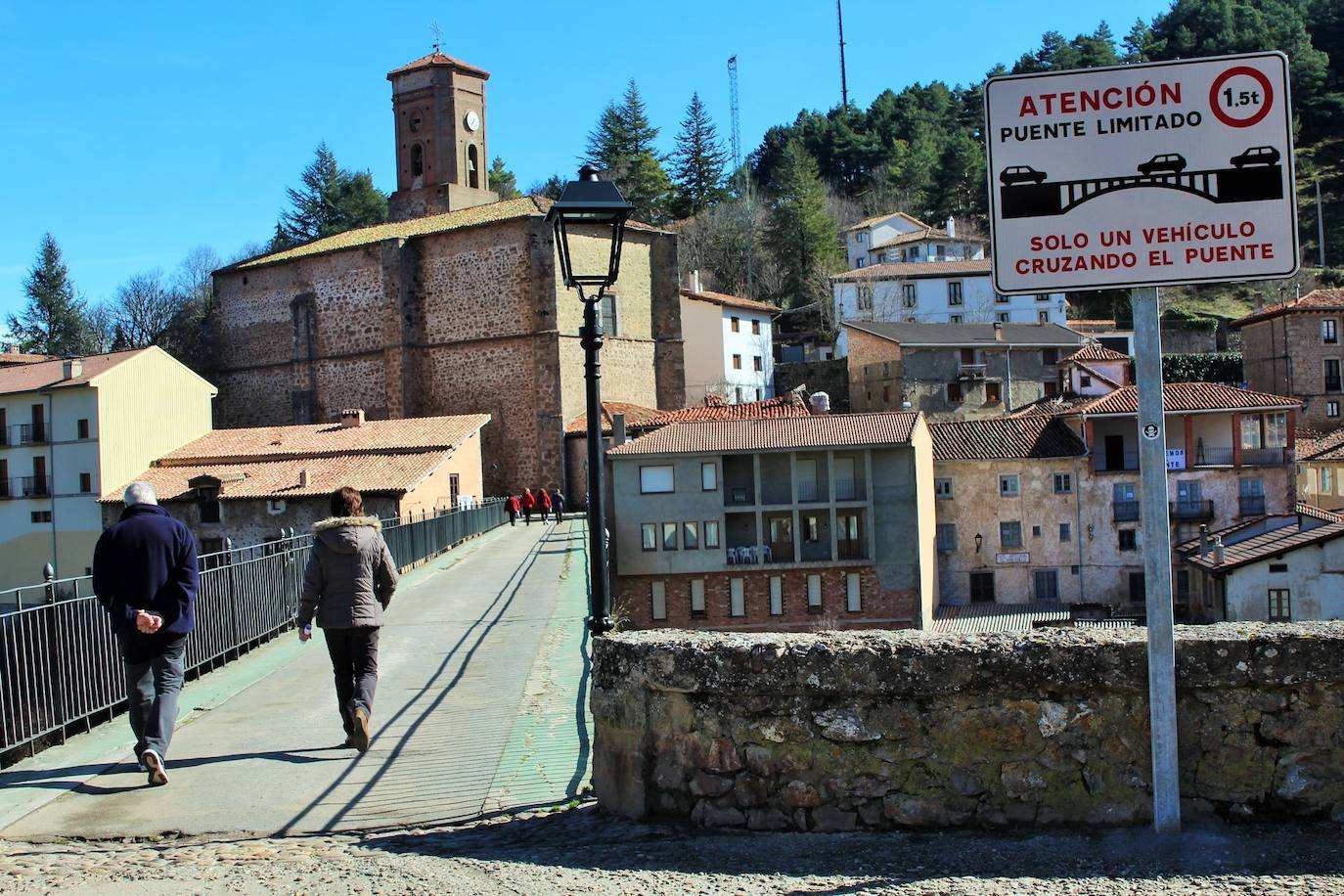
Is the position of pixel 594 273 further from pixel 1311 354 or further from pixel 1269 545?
pixel 1311 354

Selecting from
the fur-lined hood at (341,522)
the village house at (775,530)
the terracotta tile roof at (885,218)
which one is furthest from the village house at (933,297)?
the fur-lined hood at (341,522)

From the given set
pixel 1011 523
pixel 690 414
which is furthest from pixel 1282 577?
pixel 690 414

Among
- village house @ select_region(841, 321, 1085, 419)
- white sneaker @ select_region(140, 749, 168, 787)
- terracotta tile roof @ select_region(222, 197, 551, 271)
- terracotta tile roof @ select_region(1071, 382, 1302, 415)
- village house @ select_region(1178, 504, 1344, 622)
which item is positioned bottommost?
village house @ select_region(1178, 504, 1344, 622)

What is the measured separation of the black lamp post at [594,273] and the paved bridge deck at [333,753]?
88 cm

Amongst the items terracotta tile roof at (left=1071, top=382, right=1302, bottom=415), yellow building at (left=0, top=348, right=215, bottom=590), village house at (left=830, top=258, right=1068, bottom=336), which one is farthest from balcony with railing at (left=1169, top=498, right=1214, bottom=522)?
yellow building at (left=0, top=348, right=215, bottom=590)

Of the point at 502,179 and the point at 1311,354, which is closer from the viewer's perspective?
the point at 1311,354

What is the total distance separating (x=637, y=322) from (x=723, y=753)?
1986 inches

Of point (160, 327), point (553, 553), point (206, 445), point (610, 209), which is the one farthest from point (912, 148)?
point (610, 209)

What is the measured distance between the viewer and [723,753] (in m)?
4.94

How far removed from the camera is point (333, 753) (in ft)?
21.0

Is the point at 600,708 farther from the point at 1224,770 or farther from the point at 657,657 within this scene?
the point at 1224,770

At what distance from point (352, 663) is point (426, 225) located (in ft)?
171

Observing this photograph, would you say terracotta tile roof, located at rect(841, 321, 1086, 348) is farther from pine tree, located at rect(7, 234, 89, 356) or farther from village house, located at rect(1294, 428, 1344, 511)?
pine tree, located at rect(7, 234, 89, 356)

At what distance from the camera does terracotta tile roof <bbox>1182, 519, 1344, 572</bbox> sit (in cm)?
3497
